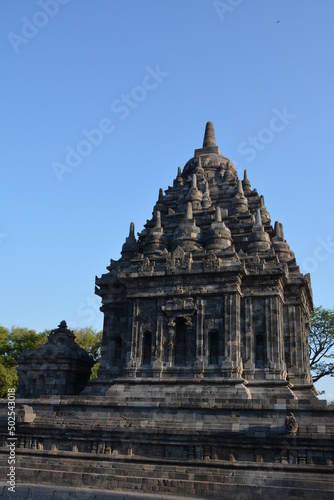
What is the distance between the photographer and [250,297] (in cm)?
2731

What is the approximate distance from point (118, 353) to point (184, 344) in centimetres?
479

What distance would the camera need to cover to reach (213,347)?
1048 inches

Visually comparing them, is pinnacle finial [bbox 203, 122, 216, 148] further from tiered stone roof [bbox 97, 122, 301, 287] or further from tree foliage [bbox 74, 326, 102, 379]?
tree foliage [bbox 74, 326, 102, 379]

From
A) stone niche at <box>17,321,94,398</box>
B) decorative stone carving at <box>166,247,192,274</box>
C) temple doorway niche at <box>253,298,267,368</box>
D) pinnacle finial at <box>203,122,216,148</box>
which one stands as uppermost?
pinnacle finial at <box>203,122,216,148</box>

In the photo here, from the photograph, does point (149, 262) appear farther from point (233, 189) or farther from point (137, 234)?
point (233, 189)

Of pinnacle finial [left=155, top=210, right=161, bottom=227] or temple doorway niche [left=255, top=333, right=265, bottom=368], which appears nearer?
Answer: temple doorway niche [left=255, top=333, right=265, bottom=368]

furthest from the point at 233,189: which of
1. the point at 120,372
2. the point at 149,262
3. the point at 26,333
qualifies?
the point at 26,333

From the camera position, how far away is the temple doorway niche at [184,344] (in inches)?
1049

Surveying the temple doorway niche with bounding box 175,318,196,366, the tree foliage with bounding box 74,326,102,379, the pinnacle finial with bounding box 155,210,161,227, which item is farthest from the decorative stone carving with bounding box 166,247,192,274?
A: the tree foliage with bounding box 74,326,102,379

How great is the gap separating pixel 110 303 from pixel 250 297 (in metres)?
8.90

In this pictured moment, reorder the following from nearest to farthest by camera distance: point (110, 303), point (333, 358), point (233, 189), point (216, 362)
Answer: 1. point (216, 362)
2. point (110, 303)
3. point (233, 189)
4. point (333, 358)

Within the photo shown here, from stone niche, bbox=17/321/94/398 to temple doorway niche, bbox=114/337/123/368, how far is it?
345 cm

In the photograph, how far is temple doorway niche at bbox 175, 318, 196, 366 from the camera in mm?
26638

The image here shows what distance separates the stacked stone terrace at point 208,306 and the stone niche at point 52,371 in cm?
332
